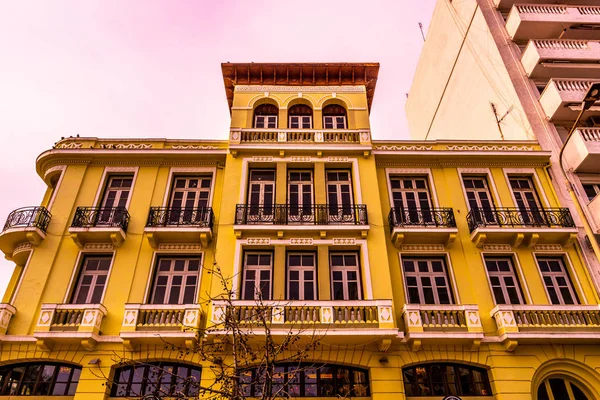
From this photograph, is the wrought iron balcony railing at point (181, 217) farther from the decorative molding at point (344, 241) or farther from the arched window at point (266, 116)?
the arched window at point (266, 116)

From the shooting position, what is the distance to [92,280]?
50.5ft

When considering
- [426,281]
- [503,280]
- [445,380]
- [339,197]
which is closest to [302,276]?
[339,197]

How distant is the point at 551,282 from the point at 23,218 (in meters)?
19.8

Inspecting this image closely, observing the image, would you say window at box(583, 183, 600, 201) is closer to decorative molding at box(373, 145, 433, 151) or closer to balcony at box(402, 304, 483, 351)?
decorative molding at box(373, 145, 433, 151)

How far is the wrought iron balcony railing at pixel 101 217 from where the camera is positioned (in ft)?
52.4

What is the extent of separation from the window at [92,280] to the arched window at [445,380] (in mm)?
10862

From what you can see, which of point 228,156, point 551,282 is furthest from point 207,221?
point 551,282

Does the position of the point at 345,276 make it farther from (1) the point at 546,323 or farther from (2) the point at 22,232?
(2) the point at 22,232

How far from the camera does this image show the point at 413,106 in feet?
112

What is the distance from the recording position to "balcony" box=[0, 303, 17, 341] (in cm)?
1361

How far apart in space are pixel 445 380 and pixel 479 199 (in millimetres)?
7602

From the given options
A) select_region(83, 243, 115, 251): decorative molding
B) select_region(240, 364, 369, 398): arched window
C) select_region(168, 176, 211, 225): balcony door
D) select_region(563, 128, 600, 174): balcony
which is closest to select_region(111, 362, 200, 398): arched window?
select_region(240, 364, 369, 398): arched window

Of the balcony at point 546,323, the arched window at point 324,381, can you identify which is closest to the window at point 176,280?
the arched window at point 324,381

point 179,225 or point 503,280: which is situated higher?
point 179,225
